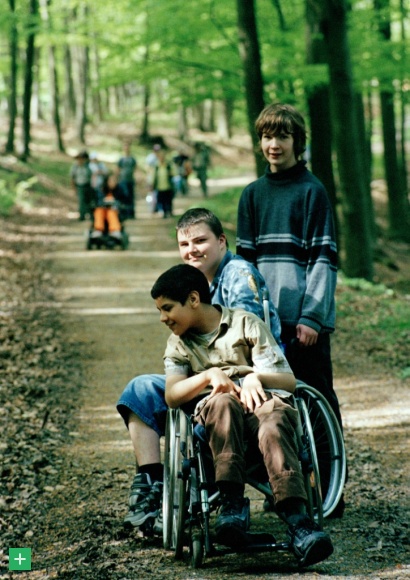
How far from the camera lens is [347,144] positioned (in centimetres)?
1305

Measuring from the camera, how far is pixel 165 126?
5356 cm

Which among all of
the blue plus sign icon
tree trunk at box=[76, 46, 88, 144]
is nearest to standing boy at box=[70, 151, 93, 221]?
the blue plus sign icon

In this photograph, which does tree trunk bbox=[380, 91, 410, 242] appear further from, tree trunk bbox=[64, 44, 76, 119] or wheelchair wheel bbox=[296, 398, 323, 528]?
tree trunk bbox=[64, 44, 76, 119]

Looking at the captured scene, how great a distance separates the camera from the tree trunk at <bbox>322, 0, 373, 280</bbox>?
12.3 meters

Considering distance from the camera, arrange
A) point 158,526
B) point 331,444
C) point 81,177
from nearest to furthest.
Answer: point 158,526 < point 331,444 < point 81,177

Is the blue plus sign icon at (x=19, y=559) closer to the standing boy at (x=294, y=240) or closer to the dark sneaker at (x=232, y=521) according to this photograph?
the dark sneaker at (x=232, y=521)

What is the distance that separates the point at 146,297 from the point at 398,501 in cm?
741

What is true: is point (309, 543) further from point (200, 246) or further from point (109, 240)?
point (109, 240)

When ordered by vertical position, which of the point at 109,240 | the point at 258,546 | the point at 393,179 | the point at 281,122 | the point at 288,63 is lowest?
the point at 258,546

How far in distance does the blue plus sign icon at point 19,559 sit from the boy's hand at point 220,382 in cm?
140

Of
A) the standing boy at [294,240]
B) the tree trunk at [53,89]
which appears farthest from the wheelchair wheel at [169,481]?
the tree trunk at [53,89]

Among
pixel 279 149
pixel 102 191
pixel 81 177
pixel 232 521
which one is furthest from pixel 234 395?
pixel 81 177

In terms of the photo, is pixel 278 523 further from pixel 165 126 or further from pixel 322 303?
pixel 165 126

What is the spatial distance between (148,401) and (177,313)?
2.01 feet
